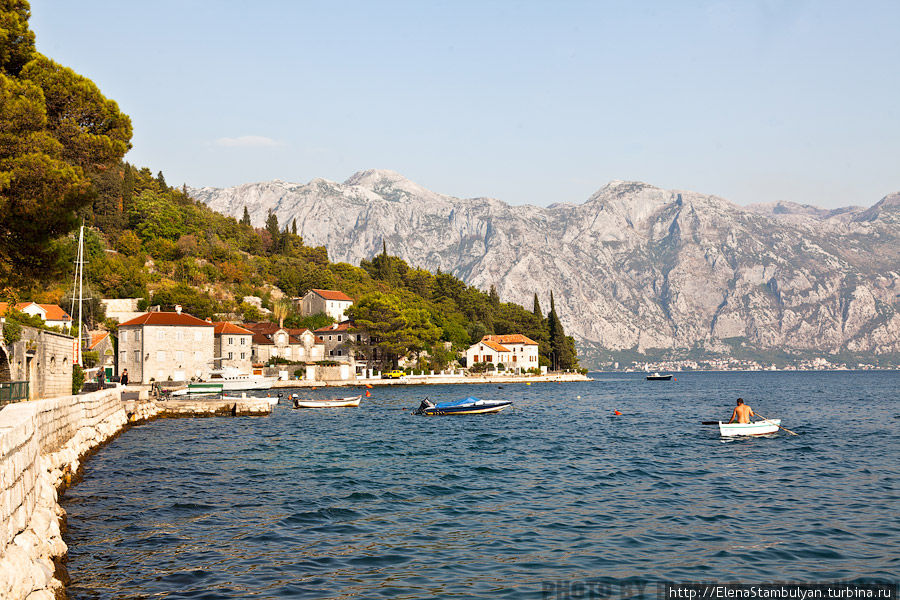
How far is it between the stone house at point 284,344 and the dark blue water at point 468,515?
255 ft

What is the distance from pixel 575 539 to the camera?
16.6 meters

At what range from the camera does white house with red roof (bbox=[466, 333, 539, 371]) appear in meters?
153

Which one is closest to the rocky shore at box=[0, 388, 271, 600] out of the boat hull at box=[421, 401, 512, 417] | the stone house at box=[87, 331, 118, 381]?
the boat hull at box=[421, 401, 512, 417]

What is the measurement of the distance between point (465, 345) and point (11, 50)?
13090 centimetres

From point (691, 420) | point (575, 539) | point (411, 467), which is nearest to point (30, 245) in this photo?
point (411, 467)

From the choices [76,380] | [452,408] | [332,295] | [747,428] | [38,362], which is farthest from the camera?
[332,295]

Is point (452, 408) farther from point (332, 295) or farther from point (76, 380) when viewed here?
point (332, 295)

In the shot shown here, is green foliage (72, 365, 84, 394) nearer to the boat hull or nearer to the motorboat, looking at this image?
the boat hull

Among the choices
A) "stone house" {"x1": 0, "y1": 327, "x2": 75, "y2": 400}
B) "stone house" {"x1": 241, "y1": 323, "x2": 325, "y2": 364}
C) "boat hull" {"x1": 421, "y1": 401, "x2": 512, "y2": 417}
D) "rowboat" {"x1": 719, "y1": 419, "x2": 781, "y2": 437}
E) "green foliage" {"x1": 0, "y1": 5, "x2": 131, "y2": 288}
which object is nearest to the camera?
"green foliage" {"x1": 0, "y1": 5, "x2": 131, "y2": 288}

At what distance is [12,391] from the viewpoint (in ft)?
93.5

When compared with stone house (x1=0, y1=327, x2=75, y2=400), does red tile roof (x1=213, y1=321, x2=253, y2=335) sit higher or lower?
higher

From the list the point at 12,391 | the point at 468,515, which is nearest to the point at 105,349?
the point at 12,391

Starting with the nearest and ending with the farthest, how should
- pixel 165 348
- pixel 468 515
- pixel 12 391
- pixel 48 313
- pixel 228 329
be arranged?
pixel 468 515, pixel 12 391, pixel 48 313, pixel 165 348, pixel 228 329

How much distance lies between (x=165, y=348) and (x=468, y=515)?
83149 millimetres
